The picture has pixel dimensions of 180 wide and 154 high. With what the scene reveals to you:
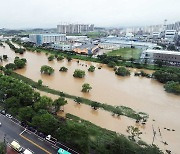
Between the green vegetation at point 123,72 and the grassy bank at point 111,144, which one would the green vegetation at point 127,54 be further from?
the grassy bank at point 111,144

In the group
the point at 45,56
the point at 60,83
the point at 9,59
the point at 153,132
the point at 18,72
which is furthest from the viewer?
the point at 45,56

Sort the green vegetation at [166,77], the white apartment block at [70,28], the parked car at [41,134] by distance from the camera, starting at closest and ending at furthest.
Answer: the parked car at [41,134] < the green vegetation at [166,77] < the white apartment block at [70,28]

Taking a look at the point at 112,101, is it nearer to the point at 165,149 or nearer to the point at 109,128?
the point at 109,128

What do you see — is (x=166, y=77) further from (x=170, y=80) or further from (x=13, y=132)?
(x=13, y=132)

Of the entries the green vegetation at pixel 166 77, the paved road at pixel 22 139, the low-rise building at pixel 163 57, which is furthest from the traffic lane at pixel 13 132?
the low-rise building at pixel 163 57

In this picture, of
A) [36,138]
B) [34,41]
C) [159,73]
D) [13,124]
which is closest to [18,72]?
[13,124]

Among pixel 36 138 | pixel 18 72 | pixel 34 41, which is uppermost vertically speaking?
pixel 34 41

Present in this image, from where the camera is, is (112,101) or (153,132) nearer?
(153,132)
